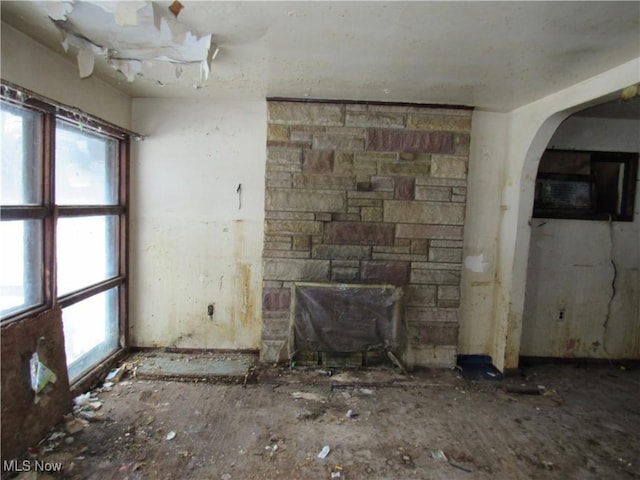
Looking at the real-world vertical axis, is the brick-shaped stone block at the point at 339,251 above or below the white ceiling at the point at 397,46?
below

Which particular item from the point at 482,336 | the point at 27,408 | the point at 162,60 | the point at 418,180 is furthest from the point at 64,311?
the point at 482,336

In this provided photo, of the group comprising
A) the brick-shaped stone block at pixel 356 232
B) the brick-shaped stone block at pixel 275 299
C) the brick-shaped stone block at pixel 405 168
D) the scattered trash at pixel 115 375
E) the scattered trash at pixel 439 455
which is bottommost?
the scattered trash at pixel 439 455

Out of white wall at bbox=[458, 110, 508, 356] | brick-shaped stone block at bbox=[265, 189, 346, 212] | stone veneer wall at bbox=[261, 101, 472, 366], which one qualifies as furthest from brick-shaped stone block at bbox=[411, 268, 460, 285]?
brick-shaped stone block at bbox=[265, 189, 346, 212]

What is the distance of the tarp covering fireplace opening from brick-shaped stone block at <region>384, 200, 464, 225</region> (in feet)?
1.95

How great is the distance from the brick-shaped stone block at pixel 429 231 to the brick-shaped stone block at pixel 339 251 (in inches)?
12.7

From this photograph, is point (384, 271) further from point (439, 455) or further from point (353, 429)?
point (439, 455)

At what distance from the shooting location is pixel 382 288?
2.92 m

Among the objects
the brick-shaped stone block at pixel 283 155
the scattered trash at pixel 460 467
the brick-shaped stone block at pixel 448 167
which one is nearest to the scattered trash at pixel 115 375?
the brick-shaped stone block at pixel 283 155

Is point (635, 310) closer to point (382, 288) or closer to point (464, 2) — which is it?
point (382, 288)

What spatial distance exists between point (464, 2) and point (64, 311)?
9.41 ft

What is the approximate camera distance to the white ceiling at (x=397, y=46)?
5.10 feet

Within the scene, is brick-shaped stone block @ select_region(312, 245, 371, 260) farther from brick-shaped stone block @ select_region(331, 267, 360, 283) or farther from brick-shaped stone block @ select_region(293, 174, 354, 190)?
brick-shaped stone block @ select_region(293, 174, 354, 190)

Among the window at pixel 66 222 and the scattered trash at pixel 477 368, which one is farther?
the scattered trash at pixel 477 368

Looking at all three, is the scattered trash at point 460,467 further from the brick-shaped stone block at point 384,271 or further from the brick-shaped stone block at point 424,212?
A: the brick-shaped stone block at point 424,212
